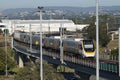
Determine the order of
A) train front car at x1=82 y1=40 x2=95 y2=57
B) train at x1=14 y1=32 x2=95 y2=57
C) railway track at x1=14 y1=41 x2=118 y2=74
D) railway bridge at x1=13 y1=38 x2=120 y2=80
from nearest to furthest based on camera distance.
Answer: railway bridge at x1=13 y1=38 x2=120 y2=80, railway track at x1=14 y1=41 x2=118 y2=74, train front car at x1=82 y1=40 x2=95 y2=57, train at x1=14 y1=32 x2=95 y2=57

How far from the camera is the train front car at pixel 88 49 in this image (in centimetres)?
6397

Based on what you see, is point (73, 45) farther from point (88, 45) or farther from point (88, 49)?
point (88, 49)

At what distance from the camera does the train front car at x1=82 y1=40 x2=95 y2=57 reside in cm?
6397

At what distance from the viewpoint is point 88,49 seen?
211 feet

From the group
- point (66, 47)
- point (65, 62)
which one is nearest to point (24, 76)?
point (65, 62)

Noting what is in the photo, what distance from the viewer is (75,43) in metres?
69.4

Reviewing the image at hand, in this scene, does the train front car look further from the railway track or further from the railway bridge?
the railway bridge

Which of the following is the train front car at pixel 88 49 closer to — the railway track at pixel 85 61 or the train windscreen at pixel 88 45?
the train windscreen at pixel 88 45

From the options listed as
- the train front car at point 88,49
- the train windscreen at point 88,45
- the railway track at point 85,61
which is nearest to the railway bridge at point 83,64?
the railway track at point 85,61

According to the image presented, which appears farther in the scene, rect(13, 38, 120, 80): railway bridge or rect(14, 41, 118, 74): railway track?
rect(14, 41, 118, 74): railway track

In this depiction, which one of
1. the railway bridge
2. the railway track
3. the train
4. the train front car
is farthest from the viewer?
the train

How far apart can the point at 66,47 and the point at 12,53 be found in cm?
4947

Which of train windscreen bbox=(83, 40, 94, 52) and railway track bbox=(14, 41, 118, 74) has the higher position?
train windscreen bbox=(83, 40, 94, 52)

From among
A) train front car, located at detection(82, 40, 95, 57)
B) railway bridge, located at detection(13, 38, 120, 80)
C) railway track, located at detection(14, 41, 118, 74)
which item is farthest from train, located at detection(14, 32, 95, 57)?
railway bridge, located at detection(13, 38, 120, 80)
